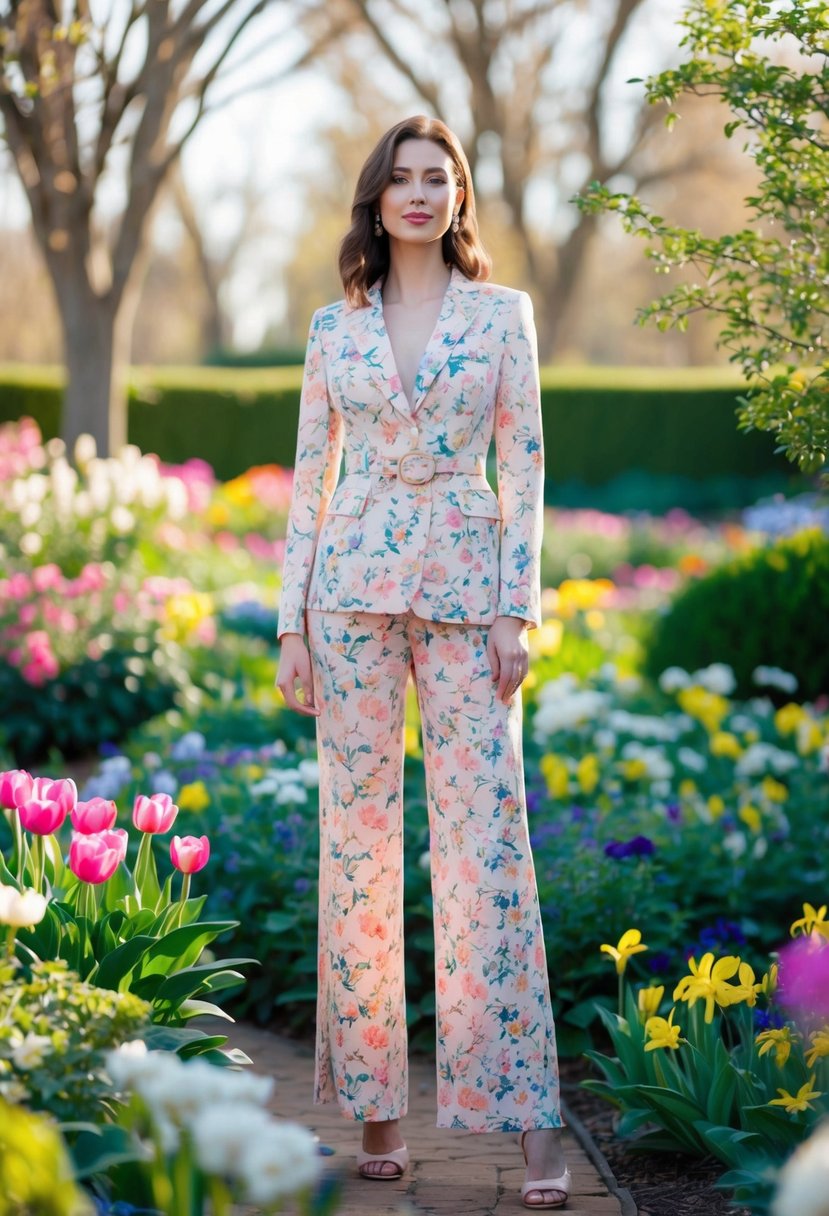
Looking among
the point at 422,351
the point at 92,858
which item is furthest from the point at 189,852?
the point at 422,351

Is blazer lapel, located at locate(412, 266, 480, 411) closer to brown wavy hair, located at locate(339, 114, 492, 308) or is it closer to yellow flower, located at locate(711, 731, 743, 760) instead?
A: brown wavy hair, located at locate(339, 114, 492, 308)

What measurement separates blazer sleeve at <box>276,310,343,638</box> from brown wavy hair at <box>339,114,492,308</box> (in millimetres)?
109

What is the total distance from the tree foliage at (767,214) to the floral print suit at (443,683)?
1.84 ft

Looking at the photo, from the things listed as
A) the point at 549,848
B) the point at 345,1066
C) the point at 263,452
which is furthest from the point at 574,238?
the point at 345,1066

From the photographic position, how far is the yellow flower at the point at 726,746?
4.91 meters

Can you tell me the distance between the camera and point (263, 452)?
14773mm

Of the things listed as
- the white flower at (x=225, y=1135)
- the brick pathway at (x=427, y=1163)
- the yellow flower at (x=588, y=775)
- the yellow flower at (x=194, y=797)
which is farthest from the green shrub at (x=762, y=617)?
the white flower at (x=225, y=1135)

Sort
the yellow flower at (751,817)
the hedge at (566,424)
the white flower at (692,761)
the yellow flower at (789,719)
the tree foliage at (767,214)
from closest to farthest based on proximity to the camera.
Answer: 1. the tree foliage at (767,214)
2. the yellow flower at (751,817)
3. the white flower at (692,761)
4. the yellow flower at (789,719)
5. the hedge at (566,424)

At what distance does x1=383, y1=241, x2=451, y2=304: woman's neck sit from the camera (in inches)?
108

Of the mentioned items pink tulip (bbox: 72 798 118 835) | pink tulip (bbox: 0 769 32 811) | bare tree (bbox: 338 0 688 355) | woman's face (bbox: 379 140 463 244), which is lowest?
pink tulip (bbox: 72 798 118 835)

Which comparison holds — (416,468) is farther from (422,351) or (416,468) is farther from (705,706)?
(705,706)

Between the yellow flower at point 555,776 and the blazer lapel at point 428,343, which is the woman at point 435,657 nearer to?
the blazer lapel at point 428,343

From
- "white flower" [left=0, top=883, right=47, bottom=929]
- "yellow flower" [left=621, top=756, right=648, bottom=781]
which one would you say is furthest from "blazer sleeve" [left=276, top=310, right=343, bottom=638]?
"yellow flower" [left=621, top=756, right=648, bottom=781]

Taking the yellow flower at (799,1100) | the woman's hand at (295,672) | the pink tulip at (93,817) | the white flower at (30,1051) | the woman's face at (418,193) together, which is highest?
the woman's face at (418,193)
